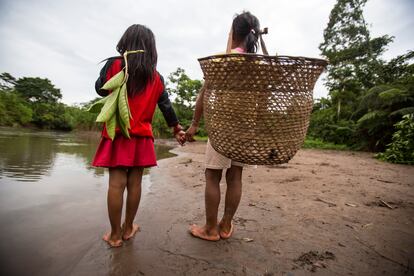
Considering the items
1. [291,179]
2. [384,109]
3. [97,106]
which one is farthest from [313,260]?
[384,109]

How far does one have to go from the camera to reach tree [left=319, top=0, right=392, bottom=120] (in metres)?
13.3

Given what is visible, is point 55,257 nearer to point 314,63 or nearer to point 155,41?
point 155,41

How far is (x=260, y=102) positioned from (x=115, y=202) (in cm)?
109

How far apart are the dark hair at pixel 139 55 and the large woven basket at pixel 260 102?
20.8 inches

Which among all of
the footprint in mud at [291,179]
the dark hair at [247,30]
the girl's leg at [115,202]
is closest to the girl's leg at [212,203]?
the girl's leg at [115,202]

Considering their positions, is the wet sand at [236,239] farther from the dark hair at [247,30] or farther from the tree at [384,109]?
the tree at [384,109]

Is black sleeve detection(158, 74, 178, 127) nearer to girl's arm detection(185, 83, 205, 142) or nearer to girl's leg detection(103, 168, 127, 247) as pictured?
girl's arm detection(185, 83, 205, 142)

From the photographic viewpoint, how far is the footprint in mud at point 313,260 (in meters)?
1.39

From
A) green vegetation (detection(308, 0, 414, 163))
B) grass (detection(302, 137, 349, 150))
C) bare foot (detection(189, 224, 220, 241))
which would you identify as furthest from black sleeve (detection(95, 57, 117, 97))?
grass (detection(302, 137, 349, 150))

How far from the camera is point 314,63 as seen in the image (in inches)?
44.1

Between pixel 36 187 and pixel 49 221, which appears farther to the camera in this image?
pixel 36 187

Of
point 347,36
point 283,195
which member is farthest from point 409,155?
point 347,36

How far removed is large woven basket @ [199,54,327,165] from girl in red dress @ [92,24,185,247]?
0.56 meters

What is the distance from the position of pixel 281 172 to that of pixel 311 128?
1085cm
